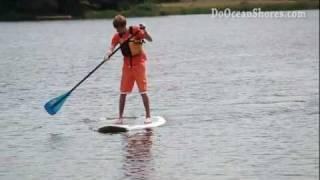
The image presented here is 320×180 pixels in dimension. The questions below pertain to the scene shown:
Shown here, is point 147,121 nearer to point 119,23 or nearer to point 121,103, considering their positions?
point 121,103

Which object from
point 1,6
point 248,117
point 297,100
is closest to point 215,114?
point 248,117

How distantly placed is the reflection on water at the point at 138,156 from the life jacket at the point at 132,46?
1.23 meters

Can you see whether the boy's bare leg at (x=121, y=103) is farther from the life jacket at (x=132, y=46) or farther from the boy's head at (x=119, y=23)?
the boy's head at (x=119, y=23)

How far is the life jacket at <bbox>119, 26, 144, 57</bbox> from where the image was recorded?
39.6 feet

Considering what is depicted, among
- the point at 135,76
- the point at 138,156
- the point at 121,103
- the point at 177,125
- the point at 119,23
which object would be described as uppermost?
the point at 119,23

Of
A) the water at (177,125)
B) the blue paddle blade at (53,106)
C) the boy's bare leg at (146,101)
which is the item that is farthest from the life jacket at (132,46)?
the blue paddle blade at (53,106)

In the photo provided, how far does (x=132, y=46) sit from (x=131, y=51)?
0.30 feet

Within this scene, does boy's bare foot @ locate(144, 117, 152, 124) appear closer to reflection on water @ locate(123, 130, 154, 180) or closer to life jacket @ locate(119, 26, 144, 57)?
reflection on water @ locate(123, 130, 154, 180)

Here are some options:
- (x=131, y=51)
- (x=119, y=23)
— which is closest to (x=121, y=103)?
(x=131, y=51)

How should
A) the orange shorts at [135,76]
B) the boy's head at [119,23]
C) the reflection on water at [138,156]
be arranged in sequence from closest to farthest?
the reflection on water at [138,156], the boy's head at [119,23], the orange shorts at [135,76]

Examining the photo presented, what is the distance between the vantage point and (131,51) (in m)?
12.2

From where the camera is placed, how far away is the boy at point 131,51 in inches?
472

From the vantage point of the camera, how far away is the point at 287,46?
3456cm

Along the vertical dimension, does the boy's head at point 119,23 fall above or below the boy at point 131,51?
above
